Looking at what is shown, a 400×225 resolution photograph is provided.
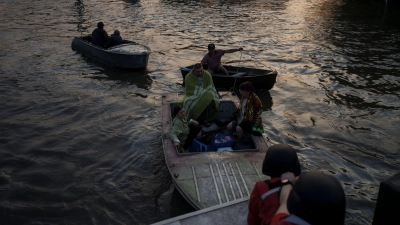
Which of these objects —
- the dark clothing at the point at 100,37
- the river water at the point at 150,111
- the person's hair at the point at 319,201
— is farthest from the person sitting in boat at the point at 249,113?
the dark clothing at the point at 100,37

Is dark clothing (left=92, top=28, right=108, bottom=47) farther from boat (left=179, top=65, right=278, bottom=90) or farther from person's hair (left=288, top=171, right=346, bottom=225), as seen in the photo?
person's hair (left=288, top=171, right=346, bottom=225)

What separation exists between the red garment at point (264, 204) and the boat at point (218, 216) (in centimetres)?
38

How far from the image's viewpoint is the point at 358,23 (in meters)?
21.3

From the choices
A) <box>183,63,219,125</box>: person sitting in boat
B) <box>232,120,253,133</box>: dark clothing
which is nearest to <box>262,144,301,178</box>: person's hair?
<box>232,120,253,133</box>: dark clothing

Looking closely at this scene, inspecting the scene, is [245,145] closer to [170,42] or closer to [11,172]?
[11,172]

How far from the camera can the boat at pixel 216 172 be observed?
5.19 m

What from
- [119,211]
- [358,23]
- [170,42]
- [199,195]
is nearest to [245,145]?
[199,195]

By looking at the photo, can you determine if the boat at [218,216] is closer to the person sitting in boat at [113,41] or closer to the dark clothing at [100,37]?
the person sitting in boat at [113,41]

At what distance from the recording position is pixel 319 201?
2.26 meters

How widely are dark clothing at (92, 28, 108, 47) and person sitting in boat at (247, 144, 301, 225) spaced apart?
12331 millimetres

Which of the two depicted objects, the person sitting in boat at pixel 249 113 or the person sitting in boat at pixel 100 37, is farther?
the person sitting in boat at pixel 100 37

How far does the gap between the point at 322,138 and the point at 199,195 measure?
15.1 ft

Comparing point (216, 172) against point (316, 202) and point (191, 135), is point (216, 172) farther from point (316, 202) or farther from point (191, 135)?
point (316, 202)

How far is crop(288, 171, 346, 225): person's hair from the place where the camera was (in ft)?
7.42
